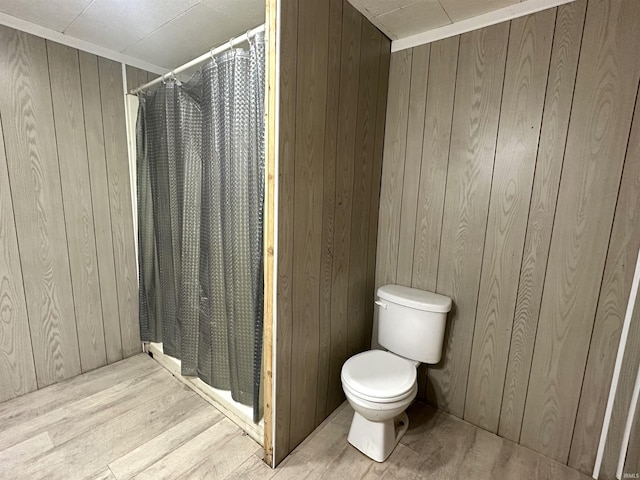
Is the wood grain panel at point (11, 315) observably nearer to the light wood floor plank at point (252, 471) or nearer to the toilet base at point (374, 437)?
the light wood floor plank at point (252, 471)

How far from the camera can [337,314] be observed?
167cm

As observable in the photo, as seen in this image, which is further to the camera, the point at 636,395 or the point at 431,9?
the point at 431,9

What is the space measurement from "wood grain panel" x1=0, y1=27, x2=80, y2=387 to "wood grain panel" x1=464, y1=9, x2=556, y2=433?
2.53 metres

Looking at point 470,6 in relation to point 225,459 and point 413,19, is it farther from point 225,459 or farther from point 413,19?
point 225,459

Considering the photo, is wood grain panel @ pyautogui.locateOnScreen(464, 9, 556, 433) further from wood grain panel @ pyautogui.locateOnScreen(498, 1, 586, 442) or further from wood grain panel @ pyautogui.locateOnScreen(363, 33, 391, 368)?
wood grain panel @ pyautogui.locateOnScreen(363, 33, 391, 368)

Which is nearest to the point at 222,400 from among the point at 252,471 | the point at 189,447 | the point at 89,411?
the point at 189,447

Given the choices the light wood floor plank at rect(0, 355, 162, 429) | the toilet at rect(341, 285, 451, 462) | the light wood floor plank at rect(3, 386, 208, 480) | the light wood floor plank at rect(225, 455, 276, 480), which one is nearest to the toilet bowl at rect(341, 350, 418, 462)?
the toilet at rect(341, 285, 451, 462)

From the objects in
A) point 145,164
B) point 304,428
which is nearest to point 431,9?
point 145,164

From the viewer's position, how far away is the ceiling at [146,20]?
144 centimetres

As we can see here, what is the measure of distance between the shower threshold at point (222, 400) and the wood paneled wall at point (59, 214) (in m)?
0.45

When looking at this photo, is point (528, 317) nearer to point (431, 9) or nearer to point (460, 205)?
point (460, 205)

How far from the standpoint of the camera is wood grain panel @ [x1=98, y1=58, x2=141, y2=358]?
1976 mm

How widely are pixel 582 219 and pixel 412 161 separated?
845 millimetres

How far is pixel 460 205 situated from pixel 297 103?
102 cm
